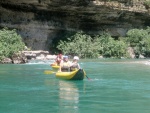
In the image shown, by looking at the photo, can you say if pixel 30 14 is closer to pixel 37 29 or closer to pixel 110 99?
pixel 37 29

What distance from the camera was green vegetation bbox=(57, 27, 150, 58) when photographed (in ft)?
170

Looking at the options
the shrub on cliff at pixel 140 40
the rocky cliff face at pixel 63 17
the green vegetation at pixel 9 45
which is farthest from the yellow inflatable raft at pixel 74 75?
the shrub on cliff at pixel 140 40

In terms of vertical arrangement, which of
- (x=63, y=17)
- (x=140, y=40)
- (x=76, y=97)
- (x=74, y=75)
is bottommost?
(x=76, y=97)

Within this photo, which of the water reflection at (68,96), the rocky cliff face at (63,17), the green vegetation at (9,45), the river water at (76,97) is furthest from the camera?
the rocky cliff face at (63,17)

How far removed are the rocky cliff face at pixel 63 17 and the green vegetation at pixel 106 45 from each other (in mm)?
1913

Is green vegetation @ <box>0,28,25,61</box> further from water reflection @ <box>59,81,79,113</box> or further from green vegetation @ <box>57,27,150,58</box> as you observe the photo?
water reflection @ <box>59,81,79,113</box>

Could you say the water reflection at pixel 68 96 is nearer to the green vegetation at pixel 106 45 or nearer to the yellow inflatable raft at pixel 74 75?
the yellow inflatable raft at pixel 74 75

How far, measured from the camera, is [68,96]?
14.9 metres

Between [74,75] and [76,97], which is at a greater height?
[74,75]

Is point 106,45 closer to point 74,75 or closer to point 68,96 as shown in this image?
point 74,75

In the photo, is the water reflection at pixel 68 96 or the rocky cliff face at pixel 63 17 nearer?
the water reflection at pixel 68 96

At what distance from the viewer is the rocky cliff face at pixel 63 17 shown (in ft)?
169

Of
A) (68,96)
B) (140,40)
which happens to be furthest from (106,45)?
(68,96)

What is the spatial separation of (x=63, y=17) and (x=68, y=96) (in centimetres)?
4131
